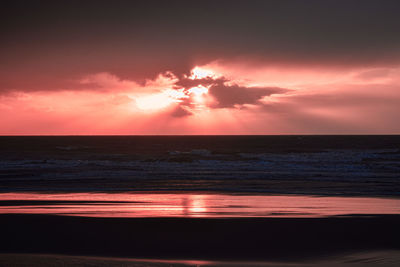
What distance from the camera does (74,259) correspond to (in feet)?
29.9

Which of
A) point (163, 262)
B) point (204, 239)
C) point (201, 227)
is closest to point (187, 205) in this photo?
point (201, 227)

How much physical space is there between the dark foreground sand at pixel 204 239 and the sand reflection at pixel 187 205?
1151 mm

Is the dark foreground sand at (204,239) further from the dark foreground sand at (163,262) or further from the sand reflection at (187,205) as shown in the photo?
the sand reflection at (187,205)

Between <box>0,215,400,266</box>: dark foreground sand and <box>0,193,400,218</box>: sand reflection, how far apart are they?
3.78ft

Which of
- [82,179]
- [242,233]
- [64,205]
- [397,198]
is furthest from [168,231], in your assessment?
[82,179]

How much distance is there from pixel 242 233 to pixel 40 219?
6.10 meters

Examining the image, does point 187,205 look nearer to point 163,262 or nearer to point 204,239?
point 204,239

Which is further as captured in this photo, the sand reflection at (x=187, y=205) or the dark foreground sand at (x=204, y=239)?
the sand reflection at (x=187, y=205)

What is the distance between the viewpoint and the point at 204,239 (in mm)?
→ 10930

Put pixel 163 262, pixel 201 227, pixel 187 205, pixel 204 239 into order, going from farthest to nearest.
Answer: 1. pixel 187 205
2. pixel 201 227
3. pixel 204 239
4. pixel 163 262

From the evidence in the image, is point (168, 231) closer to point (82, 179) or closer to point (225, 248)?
point (225, 248)

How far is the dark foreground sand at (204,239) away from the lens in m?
9.34

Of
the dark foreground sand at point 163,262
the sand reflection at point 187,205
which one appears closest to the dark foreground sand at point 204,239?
the dark foreground sand at point 163,262

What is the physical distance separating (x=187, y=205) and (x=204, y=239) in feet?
17.7
